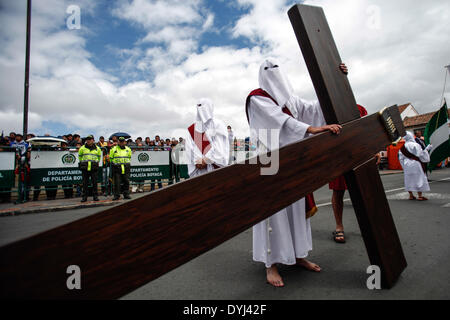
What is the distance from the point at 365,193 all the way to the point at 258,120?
41.1 inches

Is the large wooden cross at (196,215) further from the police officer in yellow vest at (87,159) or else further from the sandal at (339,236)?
the police officer in yellow vest at (87,159)

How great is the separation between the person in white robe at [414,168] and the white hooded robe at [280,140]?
213 inches

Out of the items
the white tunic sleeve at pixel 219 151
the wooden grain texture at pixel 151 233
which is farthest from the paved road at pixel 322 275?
the white tunic sleeve at pixel 219 151

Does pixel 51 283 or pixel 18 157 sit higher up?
pixel 18 157

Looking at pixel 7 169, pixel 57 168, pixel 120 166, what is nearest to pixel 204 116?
pixel 120 166

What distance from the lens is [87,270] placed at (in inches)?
31.9

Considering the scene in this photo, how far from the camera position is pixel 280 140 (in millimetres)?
2279

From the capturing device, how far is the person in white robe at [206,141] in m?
3.86

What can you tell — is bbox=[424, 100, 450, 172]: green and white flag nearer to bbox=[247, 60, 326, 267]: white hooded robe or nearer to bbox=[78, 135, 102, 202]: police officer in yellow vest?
bbox=[247, 60, 326, 267]: white hooded robe

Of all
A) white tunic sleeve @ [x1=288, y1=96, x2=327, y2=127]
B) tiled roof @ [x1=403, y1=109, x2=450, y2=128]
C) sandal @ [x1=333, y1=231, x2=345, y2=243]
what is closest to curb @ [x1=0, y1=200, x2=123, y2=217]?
sandal @ [x1=333, y1=231, x2=345, y2=243]

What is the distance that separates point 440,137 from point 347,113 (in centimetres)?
979

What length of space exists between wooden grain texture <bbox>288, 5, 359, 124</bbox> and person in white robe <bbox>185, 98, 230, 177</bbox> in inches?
91.5
